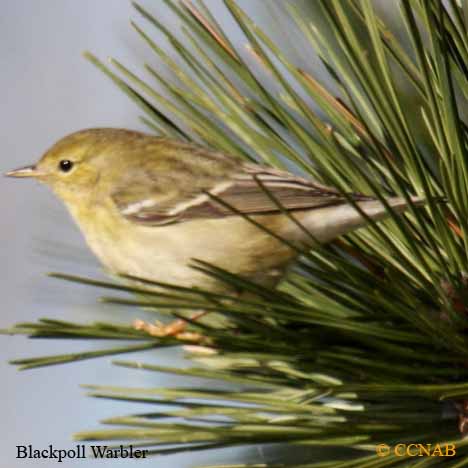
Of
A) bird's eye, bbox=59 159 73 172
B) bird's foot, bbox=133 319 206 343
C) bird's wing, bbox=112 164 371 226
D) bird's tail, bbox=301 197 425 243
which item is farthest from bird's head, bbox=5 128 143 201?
bird's tail, bbox=301 197 425 243

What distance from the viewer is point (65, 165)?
7.82ft

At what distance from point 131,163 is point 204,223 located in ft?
1.31

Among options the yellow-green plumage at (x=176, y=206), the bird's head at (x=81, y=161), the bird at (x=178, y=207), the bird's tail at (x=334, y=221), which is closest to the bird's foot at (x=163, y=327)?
the bird at (x=178, y=207)

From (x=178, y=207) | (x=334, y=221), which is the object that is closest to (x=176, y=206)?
(x=178, y=207)

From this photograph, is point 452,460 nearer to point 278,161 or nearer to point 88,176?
point 278,161

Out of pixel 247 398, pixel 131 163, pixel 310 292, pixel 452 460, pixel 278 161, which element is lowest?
pixel 452 460

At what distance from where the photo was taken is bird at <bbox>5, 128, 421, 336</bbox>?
5.50ft

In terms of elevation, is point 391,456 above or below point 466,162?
below

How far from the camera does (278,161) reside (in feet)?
5.17

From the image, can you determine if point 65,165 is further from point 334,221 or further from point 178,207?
point 334,221

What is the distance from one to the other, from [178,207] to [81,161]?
46 centimetres

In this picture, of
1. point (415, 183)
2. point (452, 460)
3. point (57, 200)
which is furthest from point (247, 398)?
point (57, 200)

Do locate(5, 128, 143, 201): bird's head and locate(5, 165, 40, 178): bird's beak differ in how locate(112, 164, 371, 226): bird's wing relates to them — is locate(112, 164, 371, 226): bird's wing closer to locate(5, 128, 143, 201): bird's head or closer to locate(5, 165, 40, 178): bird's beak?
locate(5, 128, 143, 201): bird's head

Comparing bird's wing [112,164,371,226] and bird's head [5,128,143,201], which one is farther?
bird's head [5,128,143,201]
